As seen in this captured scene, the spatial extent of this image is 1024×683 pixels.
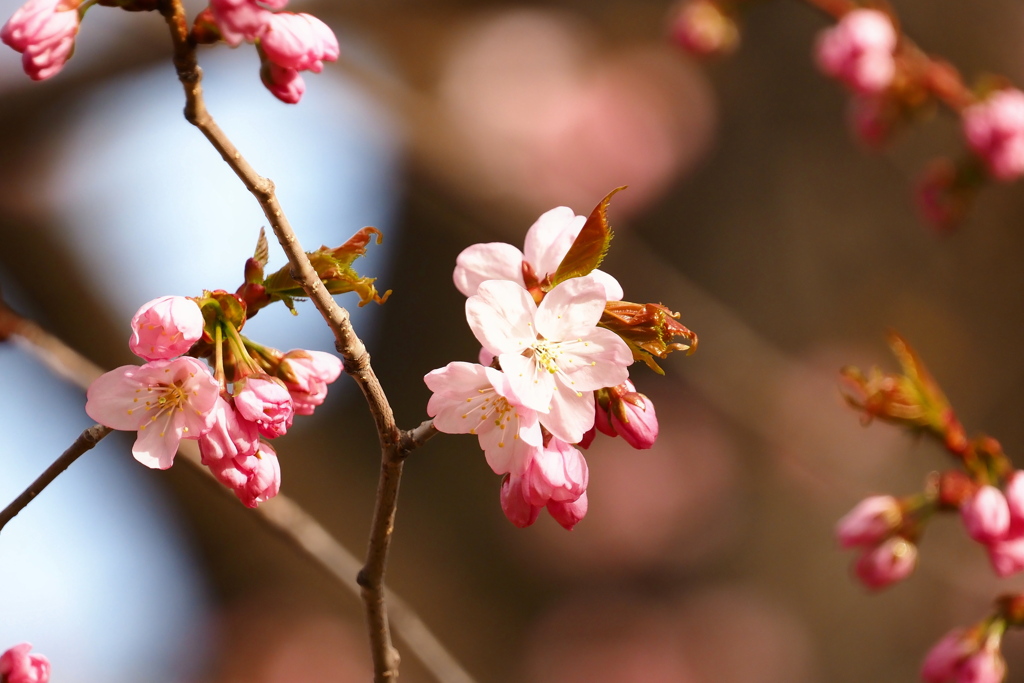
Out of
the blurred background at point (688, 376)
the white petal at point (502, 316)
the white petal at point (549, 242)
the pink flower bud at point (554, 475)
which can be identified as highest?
the white petal at point (549, 242)

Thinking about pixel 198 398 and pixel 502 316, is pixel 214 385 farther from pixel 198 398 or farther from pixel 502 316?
pixel 502 316

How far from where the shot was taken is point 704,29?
6.37ft

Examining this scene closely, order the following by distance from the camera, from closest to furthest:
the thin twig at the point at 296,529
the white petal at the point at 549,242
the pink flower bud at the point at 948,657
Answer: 1. the white petal at the point at 549,242
2. the thin twig at the point at 296,529
3. the pink flower bud at the point at 948,657

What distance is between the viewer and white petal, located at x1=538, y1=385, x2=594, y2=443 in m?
0.54

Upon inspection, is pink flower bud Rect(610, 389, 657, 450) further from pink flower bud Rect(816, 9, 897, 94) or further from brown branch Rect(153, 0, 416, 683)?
pink flower bud Rect(816, 9, 897, 94)

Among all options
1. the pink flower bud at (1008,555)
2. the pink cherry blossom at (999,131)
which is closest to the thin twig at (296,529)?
the pink flower bud at (1008,555)

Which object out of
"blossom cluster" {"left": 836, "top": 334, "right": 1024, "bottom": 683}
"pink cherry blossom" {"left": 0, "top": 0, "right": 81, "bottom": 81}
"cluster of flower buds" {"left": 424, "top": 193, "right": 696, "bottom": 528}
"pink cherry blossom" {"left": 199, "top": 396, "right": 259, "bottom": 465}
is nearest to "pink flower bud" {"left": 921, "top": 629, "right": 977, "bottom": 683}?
"blossom cluster" {"left": 836, "top": 334, "right": 1024, "bottom": 683}

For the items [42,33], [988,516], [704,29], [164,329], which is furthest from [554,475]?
[704,29]

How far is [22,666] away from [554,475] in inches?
18.4

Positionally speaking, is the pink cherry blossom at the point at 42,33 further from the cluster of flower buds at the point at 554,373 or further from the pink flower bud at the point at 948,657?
the pink flower bud at the point at 948,657

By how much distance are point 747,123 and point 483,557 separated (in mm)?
1802

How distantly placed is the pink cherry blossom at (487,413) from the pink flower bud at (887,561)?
69cm

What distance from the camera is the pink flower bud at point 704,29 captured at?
194cm

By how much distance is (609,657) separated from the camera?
3.18 metres
